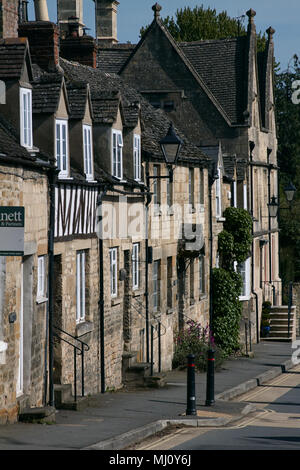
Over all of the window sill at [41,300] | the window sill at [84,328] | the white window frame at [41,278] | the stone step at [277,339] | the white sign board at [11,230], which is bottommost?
the stone step at [277,339]

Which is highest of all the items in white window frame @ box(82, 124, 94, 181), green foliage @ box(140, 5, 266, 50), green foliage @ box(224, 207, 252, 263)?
green foliage @ box(140, 5, 266, 50)

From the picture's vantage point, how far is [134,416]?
1844 cm

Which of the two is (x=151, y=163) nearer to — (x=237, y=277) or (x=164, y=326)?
(x=164, y=326)

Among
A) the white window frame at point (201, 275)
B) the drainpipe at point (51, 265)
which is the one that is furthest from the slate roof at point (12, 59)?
the white window frame at point (201, 275)

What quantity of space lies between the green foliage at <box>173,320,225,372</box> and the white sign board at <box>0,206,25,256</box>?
15.9 meters

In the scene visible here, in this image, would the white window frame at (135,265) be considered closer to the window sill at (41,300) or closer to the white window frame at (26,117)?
the window sill at (41,300)

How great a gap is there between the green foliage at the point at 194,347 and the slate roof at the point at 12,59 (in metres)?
13.6

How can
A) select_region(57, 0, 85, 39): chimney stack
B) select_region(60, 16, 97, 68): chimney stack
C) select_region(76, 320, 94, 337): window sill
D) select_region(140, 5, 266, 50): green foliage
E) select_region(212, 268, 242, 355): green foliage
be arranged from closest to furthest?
select_region(76, 320, 94, 337): window sill → select_region(60, 16, 97, 68): chimney stack → select_region(212, 268, 242, 355): green foliage → select_region(57, 0, 85, 39): chimney stack → select_region(140, 5, 266, 50): green foliage

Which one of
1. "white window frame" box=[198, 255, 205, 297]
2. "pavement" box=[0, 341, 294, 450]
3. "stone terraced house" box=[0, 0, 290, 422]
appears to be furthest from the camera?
"white window frame" box=[198, 255, 205, 297]

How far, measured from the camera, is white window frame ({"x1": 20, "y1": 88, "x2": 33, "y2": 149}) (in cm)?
1758

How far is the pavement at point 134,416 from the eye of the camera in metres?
14.4

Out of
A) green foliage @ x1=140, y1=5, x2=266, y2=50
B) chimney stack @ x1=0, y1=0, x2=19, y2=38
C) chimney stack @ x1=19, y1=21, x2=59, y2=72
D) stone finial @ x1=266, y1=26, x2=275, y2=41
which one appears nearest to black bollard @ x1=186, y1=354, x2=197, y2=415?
chimney stack @ x1=19, y1=21, x2=59, y2=72

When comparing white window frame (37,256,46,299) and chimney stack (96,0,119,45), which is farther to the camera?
chimney stack (96,0,119,45)

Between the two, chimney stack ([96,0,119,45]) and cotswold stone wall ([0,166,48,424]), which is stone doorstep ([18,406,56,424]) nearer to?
cotswold stone wall ([0,166,48,424])
